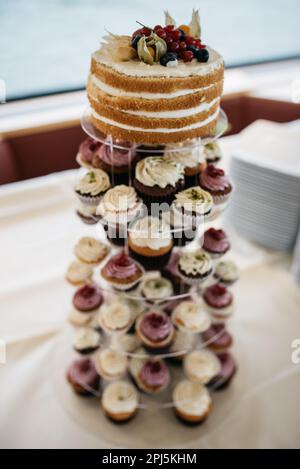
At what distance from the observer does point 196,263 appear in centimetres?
162

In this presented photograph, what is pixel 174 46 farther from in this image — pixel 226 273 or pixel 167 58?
pixel 226 273

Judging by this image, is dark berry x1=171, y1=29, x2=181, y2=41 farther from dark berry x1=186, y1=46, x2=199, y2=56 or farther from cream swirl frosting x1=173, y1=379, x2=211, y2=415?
cream swirl frosting x1=173, y1=379, x2=211, y2=415

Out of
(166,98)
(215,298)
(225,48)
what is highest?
(166,98)

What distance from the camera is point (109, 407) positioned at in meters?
1.71

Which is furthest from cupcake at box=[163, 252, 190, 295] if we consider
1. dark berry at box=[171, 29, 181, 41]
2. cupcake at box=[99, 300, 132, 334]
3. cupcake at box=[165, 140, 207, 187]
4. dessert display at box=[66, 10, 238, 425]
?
dark berry at box=[171, 29, 181, 41]

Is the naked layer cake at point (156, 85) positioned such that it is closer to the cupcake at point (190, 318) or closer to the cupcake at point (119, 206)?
the cupcake at point (119, 206)

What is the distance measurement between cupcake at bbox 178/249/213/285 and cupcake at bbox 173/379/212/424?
1.59 ft

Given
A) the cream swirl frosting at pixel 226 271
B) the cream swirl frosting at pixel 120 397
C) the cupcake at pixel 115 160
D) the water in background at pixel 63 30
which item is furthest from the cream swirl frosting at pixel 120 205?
the water in background at pixel 63 30

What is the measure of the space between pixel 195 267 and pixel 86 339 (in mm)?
609

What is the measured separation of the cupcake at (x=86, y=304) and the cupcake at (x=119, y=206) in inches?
18.8

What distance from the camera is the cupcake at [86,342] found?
181cm
